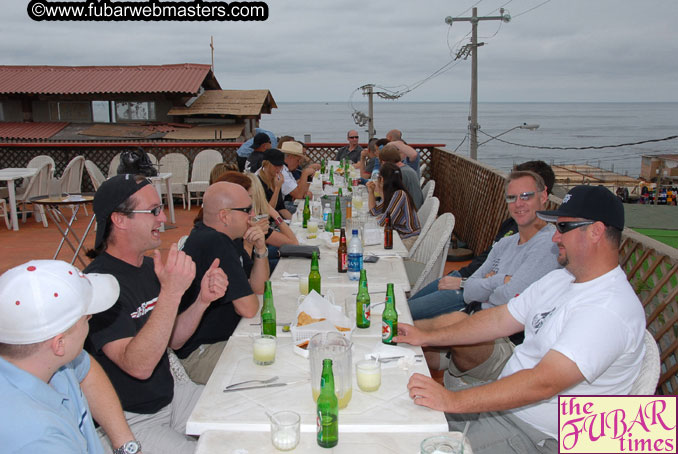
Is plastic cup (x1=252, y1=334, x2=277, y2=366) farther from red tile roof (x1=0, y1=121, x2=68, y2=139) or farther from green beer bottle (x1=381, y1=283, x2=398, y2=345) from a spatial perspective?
red tile roof (x1=0, y1=121, x2=68, y2=139)

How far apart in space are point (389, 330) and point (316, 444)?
0.80 m

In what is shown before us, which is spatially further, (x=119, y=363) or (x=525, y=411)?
(x=525, y=411)

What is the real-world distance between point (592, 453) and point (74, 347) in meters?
1.73

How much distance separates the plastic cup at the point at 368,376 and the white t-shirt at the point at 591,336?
0.65 m

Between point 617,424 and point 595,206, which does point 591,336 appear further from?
point 595,206

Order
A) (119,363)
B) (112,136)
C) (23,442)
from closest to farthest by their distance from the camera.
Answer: (23,442) → (119,363) → (112,136)

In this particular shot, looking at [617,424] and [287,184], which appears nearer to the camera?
[617,424]

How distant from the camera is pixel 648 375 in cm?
210

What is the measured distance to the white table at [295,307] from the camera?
2.60 meters

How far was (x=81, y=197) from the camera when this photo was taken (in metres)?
6.19

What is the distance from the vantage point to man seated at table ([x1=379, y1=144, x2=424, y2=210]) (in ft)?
20.8

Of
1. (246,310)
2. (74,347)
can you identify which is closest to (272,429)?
(74,347)

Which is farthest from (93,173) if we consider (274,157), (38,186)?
(274,157)

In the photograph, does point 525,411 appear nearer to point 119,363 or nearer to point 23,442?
point 119,363
